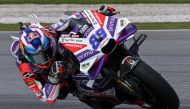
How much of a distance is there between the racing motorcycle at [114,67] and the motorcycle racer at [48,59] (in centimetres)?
16

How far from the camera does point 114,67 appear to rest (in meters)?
5.47

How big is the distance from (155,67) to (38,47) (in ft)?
12.6

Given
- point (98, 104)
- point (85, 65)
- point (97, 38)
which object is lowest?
point (98, 104)

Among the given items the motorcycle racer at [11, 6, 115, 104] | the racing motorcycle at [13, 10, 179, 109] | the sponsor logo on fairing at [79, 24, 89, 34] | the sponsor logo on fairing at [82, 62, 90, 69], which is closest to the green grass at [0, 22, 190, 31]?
the motorcycle racer at [11, 6, 115, 104]

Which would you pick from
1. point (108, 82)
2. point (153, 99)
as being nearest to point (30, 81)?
point (108, 82)

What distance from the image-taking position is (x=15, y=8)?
15.4 metres

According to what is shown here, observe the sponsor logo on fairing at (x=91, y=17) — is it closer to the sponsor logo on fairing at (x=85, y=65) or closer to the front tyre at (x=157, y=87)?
the sponsor logo on fairing at (x=85, y=65)

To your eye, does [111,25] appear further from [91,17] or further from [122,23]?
[91,17]

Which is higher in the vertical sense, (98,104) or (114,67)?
(114,67)

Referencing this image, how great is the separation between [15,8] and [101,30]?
10234 mm

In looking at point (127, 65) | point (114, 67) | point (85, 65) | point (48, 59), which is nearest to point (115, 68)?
point (114, 67)

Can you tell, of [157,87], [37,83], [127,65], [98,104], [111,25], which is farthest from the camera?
[98,104]

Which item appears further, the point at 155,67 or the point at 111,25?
the point at 155,67

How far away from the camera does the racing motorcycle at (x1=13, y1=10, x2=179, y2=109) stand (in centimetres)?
527
